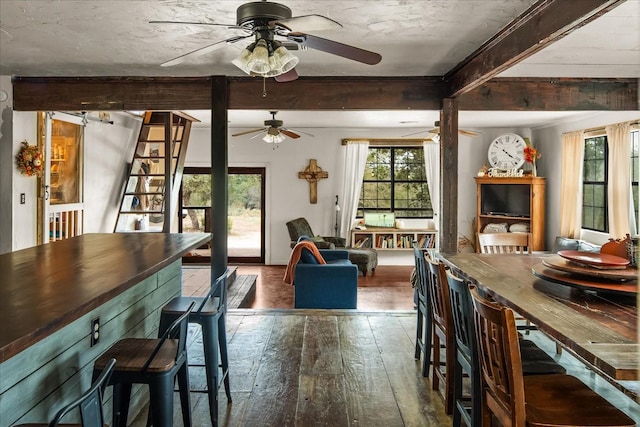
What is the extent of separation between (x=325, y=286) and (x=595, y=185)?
4159 millimetres

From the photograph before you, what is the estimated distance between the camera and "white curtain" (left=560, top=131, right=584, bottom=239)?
7.00 m

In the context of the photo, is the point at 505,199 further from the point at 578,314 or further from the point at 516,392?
the point at 516,392

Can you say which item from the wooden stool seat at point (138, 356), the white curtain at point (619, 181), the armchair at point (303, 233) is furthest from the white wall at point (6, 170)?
the white curtain at point (619, 181)

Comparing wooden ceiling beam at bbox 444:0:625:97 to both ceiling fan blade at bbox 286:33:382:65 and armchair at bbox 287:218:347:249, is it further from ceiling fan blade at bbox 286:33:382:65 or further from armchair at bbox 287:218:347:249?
armchair at bbox 287:218:347:249

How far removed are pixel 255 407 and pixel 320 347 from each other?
3.39ft

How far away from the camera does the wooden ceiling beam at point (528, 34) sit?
7.69 ft

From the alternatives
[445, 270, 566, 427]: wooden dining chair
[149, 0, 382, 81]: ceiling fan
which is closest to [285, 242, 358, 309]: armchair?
[445, 270, 566, 427]: wooden dining chair

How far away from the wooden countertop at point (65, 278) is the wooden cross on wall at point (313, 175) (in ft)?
19.7

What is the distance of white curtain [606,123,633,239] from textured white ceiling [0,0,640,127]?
1.66m

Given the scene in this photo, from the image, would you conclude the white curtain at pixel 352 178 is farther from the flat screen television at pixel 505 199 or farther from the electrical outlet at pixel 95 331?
the electrical outlet at pixel 95 331

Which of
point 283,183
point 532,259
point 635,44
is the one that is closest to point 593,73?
point 635,44

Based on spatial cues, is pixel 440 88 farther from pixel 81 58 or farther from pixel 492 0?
pixel 81 58

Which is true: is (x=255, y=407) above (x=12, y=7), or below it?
below

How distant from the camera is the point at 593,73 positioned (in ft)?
14.8
